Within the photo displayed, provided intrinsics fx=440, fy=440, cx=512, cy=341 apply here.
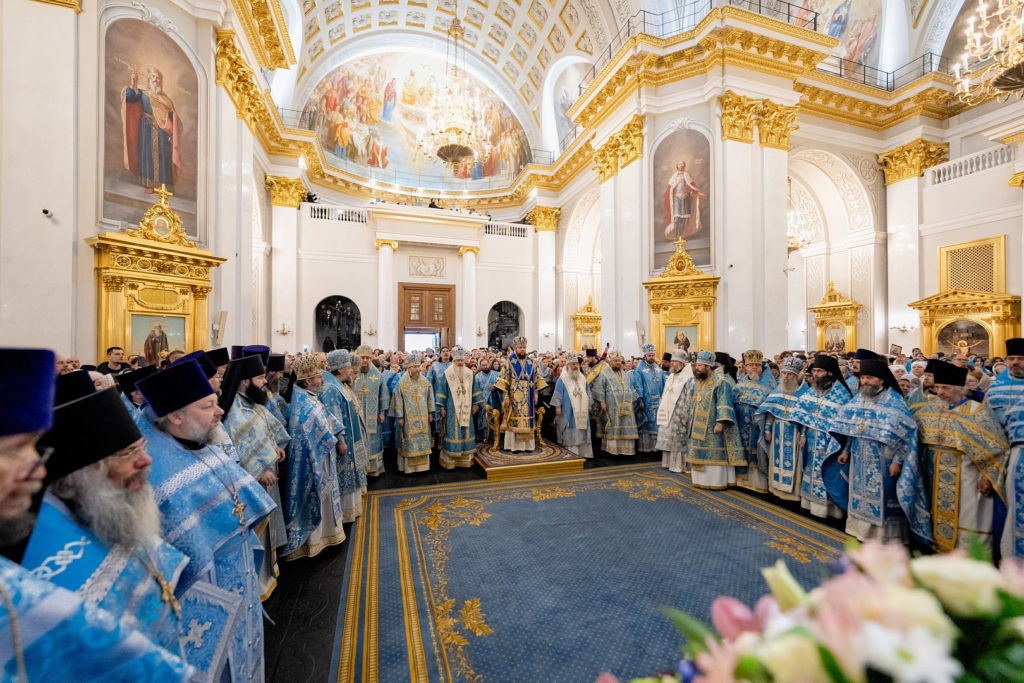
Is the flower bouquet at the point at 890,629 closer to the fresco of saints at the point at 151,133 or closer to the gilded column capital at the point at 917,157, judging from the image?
the fresco of saints at the point at 151,133

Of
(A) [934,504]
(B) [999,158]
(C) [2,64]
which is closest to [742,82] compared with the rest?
(B) [999,158]

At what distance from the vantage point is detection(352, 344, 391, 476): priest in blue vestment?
652 cm

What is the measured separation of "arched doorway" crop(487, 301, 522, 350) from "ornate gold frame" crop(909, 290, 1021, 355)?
1355 cm

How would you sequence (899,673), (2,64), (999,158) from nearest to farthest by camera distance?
(899,673), (2,64), (999,158)

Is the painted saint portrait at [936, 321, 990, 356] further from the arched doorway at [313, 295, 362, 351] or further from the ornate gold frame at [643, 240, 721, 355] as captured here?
the arched doorway at [313, 295, 362, 351]

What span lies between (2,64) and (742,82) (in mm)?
14584

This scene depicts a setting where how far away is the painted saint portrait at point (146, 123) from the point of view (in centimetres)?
746

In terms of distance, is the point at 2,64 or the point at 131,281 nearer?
the point at 2,64

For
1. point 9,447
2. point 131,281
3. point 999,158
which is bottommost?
point 9,447

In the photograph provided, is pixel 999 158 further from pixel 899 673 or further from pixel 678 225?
pixel 899 673

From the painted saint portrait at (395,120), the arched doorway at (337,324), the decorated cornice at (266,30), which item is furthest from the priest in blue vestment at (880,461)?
the painted saint portrait at (395,120)

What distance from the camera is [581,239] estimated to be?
757 inches

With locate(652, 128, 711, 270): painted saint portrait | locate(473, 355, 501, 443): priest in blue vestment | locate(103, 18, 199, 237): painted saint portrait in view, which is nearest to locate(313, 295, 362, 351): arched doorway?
locate(103, 18, 199, 237): painted saint portrait

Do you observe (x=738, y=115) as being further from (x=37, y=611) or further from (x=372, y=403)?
(x=37, y=611)
